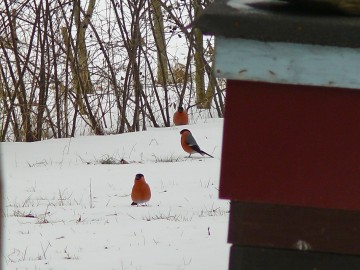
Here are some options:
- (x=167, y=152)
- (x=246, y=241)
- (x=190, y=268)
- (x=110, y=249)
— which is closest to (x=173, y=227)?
(x=110, y=249)

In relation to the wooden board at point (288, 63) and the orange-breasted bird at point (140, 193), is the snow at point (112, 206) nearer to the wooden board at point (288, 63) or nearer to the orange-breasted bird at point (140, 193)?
the orange-breasted bird at point (140, 193)

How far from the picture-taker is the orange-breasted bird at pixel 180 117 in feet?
38.9

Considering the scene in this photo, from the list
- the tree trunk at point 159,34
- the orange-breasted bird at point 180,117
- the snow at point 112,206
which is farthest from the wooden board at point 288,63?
the orange-breasted bird at point 180,117

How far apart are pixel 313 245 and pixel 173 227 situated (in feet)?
11.1

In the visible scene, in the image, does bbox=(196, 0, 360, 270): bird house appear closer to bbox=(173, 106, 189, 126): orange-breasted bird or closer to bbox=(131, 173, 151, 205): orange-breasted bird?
bbox=(131, 173, 151, 205): orange-breasted bird

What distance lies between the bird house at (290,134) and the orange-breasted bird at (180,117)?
9.36m

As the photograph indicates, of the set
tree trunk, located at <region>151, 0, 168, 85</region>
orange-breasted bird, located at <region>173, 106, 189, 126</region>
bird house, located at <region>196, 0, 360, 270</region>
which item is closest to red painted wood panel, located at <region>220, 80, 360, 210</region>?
bird house, located at <region>196, 0, 360, 270</region>

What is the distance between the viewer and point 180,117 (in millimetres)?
11906

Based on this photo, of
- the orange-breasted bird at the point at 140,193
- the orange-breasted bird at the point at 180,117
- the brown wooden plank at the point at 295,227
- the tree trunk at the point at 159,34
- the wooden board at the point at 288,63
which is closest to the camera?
the wooden board at the point at 288,63

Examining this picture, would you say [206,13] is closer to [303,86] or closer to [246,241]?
[303,86]

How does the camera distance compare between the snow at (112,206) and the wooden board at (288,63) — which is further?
the snow at (112,206)

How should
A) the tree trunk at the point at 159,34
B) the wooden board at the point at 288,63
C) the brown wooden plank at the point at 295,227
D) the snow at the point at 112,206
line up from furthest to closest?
1. the tree trunk at the point at 159,34
2. the snow at the point at 112,206
3. the brown wooden plank at the point at 295,227
4. the wooden board at the point at 288,63

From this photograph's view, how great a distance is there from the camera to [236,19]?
7.60 ft

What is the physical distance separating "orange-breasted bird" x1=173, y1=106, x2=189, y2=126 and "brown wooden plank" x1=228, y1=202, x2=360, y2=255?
30.8 feet
